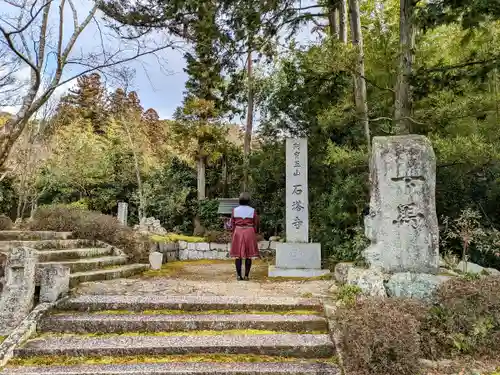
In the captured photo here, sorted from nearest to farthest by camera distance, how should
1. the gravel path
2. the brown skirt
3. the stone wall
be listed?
the gravel path
the brown skirt
the stone wall

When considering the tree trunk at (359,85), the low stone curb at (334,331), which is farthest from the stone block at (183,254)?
the low stone curb at (334,331)

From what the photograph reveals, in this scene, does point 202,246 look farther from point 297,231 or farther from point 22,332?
point 22,332

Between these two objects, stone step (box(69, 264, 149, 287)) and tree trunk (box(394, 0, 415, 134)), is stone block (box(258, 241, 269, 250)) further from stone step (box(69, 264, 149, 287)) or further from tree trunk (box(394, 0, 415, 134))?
tree trunk (box(394, 0, 415, 134))

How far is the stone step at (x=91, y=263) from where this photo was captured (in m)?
6.26

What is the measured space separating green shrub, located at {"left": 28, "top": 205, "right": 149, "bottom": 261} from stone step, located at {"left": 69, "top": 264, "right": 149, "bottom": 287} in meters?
0.76

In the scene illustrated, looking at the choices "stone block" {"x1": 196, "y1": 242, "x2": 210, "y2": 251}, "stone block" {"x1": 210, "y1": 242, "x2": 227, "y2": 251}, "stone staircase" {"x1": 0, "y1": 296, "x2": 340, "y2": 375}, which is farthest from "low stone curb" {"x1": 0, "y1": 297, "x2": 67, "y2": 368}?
"stone block" {"x1": 210, "y1": 242, "x2": 227, "y2": 251}

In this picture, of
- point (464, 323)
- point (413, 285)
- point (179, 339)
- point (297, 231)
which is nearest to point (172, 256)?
point (297, 231)

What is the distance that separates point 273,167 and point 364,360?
27.3 ft

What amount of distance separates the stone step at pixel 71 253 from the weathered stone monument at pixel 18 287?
1.99 m

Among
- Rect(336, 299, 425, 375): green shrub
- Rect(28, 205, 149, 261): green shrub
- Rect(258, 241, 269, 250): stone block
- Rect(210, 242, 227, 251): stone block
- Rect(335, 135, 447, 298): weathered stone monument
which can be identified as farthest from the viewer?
Rect(210, 242, 227, 251): stone block

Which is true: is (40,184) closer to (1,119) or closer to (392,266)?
(1,119)

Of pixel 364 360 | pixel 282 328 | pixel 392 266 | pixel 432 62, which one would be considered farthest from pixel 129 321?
pixel 432 62

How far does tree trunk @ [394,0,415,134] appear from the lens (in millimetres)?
7055

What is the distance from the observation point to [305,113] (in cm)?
1027
